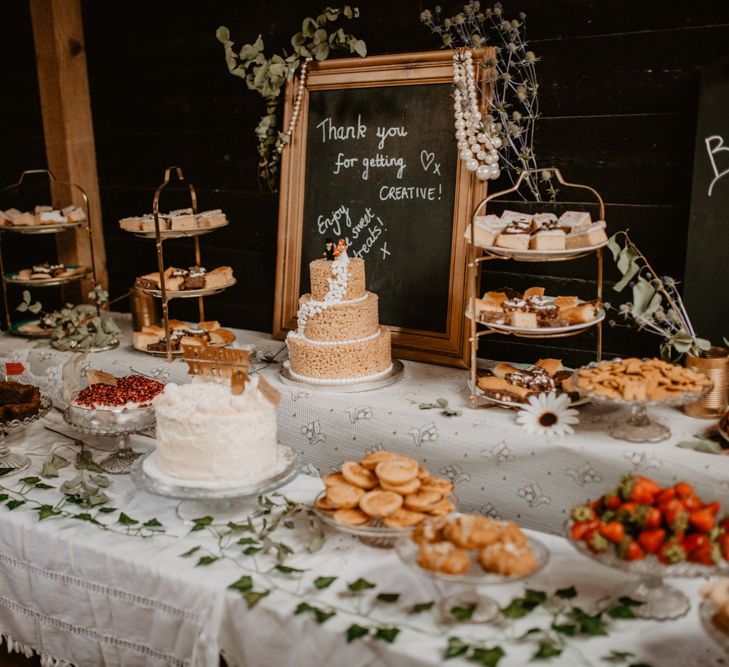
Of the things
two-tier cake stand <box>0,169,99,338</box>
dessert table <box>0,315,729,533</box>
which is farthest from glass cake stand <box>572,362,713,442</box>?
two-tier cake stand <box>0,169,99,338</box>

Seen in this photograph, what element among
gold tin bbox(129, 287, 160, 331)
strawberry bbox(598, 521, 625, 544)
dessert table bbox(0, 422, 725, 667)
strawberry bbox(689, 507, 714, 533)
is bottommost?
dessert table bbox(0, 422, 725, 667)

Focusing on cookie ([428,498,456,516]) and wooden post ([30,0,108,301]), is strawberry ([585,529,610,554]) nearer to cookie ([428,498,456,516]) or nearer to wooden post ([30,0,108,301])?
cookie ([428,498,456,516])

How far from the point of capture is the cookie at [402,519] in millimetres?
1908

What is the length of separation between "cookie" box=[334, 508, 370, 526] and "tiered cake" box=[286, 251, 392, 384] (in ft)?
2.46

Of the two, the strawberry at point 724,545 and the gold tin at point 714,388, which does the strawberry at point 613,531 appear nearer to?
the strawberry at point 724,545

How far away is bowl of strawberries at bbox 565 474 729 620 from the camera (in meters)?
1.59

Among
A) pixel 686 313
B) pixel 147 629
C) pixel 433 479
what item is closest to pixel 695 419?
pixel 686 313

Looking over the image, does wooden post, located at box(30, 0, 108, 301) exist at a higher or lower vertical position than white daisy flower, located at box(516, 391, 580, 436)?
higher

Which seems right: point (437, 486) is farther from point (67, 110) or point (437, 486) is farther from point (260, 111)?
point (67, 110)

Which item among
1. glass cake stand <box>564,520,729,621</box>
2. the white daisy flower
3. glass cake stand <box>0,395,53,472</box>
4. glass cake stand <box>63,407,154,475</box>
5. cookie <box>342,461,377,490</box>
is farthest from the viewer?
glass cake stand <box>0,395,53,472</box>

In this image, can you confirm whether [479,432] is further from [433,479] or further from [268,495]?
[268,495]

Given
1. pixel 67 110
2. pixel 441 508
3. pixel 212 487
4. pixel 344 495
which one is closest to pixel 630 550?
pixel 441 508

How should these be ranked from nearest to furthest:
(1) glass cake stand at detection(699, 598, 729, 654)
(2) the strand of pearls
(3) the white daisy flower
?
1. (1) glass cake stand at detection(699, 598, 729, 654)
2. (3) the white daisy flower
3. (2) the strand of pearls

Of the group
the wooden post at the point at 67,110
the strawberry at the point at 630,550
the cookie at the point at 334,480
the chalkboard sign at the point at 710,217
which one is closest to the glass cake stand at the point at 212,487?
the cookie at the point at 334,480
